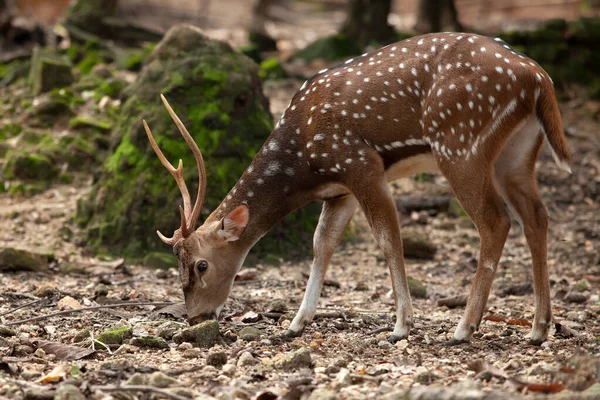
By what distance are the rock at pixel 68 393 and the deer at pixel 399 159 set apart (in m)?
1.95

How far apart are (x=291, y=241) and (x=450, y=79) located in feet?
12.2

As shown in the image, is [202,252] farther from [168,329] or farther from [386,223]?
[386,223]

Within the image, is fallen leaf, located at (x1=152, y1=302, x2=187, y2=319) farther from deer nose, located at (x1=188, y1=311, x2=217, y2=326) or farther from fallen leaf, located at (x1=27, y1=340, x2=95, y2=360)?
fallen leaf, located at (x1=27, y1=340, x2=95, y2=360)

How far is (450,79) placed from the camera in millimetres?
Result: 5918

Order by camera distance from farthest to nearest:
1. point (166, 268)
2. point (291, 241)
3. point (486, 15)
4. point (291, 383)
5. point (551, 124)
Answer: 1. point (486, 15)
2. point (291, 241)
3. point (166, 268)
4. point (551, 124)
5. point (291, 383)

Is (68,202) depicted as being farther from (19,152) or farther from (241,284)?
(241,284)

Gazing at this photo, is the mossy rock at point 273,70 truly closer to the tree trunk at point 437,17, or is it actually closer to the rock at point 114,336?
the tree trunk at point 437,17

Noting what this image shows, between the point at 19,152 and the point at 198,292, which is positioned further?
the point at 19,152

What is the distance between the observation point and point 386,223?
6.18 metres

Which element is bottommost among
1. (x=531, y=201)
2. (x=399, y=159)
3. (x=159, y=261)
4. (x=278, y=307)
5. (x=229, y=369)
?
(x=159, y=261)

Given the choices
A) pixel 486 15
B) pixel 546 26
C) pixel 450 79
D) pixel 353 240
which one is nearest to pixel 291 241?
pixel 353 240

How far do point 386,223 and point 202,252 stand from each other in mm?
1350

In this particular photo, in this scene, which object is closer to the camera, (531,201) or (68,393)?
(68,393)

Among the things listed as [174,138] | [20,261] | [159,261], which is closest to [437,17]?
[174,138]
